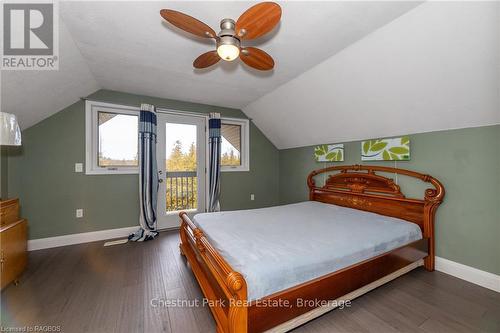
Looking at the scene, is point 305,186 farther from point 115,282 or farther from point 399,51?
point 115,282

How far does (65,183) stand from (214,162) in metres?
2.36

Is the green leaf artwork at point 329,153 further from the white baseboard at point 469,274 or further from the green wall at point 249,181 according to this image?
the white baseboard at point 469,274

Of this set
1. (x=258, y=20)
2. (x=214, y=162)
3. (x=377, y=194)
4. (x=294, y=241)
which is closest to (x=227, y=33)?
(x=258, y=20)

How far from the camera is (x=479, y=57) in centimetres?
165

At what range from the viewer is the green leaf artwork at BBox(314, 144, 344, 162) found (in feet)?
11.2

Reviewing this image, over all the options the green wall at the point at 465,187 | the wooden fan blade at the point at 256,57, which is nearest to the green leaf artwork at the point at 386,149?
the green wall at the point at 465,187

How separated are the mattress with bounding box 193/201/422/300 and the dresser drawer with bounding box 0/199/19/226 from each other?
1.87 m

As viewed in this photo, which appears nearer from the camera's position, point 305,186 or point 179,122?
point 179,122

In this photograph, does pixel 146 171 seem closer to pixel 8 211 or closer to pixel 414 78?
pixel 8 211

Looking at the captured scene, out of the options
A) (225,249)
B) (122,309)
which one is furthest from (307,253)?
(122,309)

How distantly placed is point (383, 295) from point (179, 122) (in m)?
3.92

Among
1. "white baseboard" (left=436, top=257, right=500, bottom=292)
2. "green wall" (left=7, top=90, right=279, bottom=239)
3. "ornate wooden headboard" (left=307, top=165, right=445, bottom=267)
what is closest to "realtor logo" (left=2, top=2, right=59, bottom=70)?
"green wall" (left=7, top=90, right=279, bottom=239)

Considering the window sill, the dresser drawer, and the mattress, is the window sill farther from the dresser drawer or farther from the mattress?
the mattress

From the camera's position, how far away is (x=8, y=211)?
205cm
